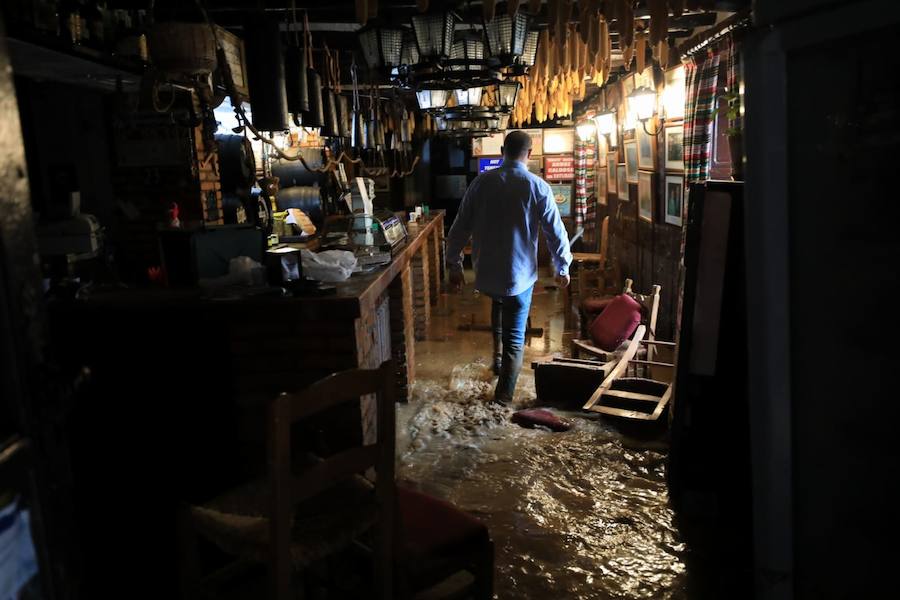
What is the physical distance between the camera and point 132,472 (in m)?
3.67

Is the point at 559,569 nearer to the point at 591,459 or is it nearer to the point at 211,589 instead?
the point at 591,459

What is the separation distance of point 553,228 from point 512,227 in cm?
36

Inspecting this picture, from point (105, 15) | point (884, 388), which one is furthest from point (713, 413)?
point (105, 15)

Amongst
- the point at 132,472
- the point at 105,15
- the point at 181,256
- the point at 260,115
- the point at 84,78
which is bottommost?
the point at 132,472

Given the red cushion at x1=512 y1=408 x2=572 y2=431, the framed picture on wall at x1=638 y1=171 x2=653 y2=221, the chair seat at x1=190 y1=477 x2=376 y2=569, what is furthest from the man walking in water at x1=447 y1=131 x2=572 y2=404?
the framed picture on wall at x1=638 y1=171 x2=653 y2=221

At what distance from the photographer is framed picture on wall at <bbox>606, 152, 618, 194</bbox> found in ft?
40.1

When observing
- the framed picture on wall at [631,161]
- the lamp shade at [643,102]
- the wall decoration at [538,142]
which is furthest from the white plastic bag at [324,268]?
the wall decoration at [538,142]

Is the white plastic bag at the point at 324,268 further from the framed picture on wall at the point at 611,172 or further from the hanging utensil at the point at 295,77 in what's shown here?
the framed picture on wall at the point at 611,172

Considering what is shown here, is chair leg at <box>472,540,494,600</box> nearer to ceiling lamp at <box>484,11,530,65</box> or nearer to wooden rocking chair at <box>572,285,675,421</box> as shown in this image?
wooden rocking chair at <box>572,285,675,421</box>

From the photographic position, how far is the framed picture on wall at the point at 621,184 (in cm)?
1126

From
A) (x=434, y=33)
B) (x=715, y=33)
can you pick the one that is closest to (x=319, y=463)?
(x=434, y=33)

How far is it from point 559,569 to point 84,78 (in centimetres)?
515

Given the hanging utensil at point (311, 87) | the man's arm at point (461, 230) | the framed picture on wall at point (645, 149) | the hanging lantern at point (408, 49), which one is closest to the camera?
the hanging lantern at point (408, 49)

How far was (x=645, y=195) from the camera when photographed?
31.6 feet
